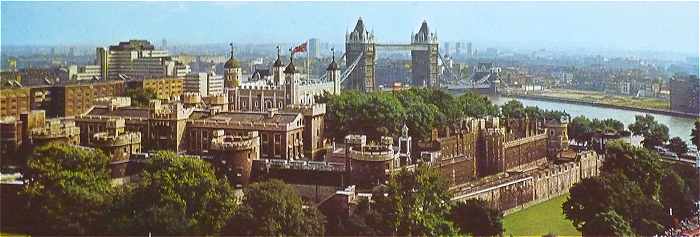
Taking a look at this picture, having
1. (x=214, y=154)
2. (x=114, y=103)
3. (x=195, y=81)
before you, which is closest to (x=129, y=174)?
(x=214, y=154)

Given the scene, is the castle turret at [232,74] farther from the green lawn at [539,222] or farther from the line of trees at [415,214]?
the line of trees at [415,214]

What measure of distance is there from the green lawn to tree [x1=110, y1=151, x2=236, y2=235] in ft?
7.05

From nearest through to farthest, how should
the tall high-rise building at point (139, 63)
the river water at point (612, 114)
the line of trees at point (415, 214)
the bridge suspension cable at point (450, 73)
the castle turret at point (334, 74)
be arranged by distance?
1. the line of trees at point (415, 214)
2. the castle turret at point (334, 74)
3. the river water at point (612, 114)
4. the tall high-rise building at point (139, 63)
5. the bridge suspension cable at point (450, 73)

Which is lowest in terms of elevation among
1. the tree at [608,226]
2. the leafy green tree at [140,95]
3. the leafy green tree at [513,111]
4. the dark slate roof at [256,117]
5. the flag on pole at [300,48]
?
the tree at [608,226]

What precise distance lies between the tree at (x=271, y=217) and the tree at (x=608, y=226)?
205 cm

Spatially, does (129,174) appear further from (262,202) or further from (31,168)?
(262,202)

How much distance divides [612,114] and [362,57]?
4.72 m

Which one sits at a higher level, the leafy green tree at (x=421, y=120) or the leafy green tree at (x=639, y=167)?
the leafy green tree at (x=421, y=120)

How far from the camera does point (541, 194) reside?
345 inches

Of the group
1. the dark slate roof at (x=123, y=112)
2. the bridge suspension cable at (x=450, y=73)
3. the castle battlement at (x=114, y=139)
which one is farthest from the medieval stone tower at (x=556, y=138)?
the bridge suspension cable at (x=450, y=73)

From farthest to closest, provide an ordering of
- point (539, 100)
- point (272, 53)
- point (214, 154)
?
point (539, 100) < point (272, 53) < point (214, 154)

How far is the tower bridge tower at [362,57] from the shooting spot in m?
17.2

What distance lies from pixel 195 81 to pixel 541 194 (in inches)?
321

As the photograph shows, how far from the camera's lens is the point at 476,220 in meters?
6.66
